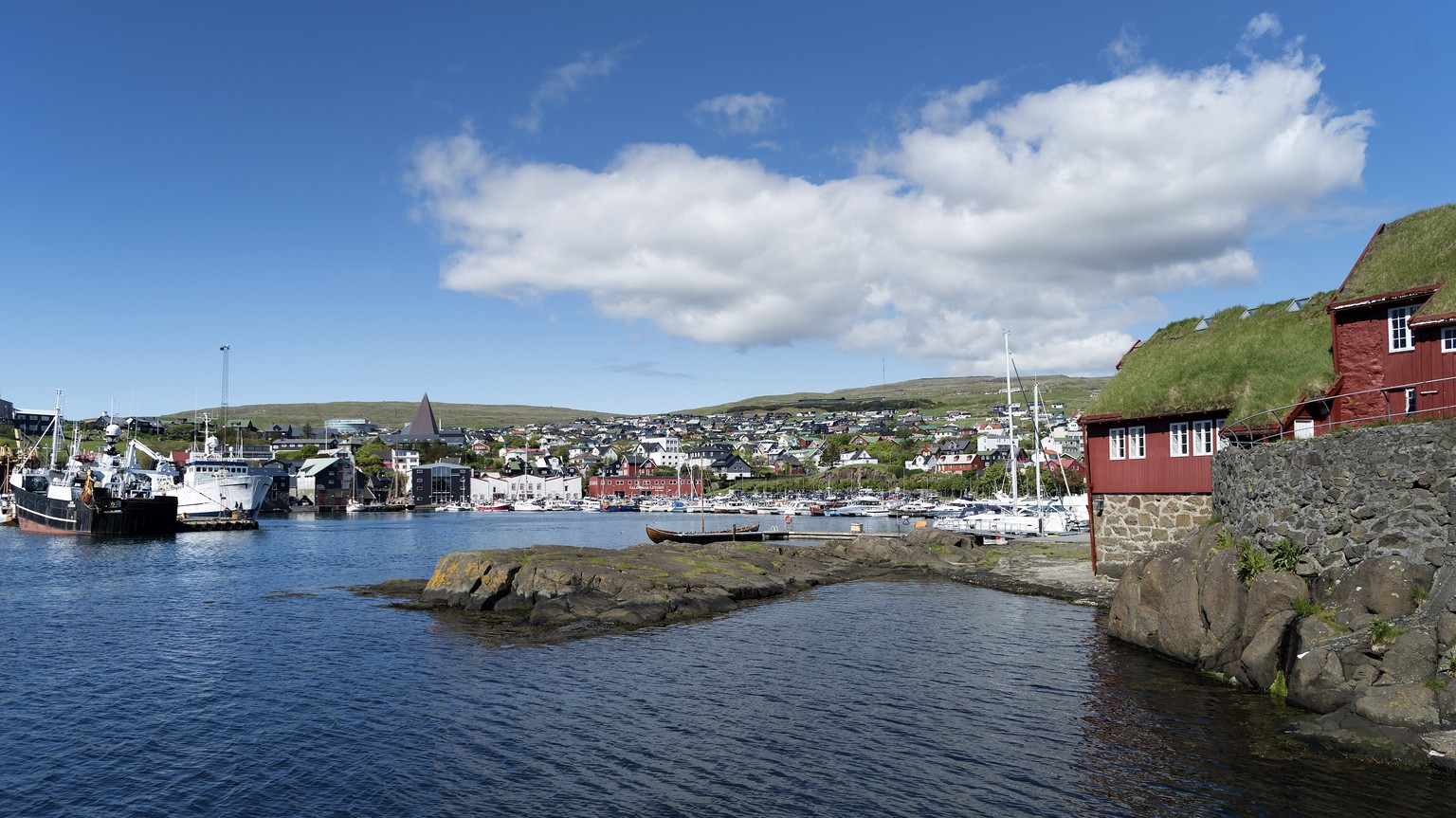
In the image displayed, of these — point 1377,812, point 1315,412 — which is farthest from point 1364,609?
point 1315,412

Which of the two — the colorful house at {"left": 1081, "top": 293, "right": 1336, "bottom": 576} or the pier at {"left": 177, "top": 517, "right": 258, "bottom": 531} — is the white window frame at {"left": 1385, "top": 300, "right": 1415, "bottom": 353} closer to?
the colorful house at {"left": 1081, "top": 293, "right": 1336, "bottom": 576}

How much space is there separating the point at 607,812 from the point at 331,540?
94.6 metres

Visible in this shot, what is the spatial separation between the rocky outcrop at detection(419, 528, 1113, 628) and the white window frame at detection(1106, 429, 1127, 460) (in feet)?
21.3

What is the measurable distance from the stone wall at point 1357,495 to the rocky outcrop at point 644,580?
16910 millimetres

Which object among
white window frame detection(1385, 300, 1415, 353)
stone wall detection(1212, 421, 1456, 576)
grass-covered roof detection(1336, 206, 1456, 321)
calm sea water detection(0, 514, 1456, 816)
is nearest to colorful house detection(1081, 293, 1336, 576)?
white window frame detection(1385, 300, 1415, 353)

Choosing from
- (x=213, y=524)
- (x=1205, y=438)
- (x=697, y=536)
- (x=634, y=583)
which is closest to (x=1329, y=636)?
(x=1205, y=438)

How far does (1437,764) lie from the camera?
16672 millimetres

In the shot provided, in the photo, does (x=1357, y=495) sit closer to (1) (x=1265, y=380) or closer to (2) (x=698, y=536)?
(1) (x=1265, y=380)

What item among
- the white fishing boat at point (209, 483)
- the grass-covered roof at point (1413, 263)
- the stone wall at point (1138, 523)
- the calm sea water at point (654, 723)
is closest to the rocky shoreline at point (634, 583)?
the stone wall at point (1138, 523)

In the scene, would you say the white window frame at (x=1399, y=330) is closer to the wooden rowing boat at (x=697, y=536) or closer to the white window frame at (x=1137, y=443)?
the white window frame at (x=1137, y=443)

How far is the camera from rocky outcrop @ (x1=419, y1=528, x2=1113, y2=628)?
38875 mm

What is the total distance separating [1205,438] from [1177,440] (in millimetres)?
1237

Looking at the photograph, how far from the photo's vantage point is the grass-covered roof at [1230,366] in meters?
35.0

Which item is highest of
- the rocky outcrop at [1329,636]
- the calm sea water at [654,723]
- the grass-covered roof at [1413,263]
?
the grass-covered roof at [1413,263]
